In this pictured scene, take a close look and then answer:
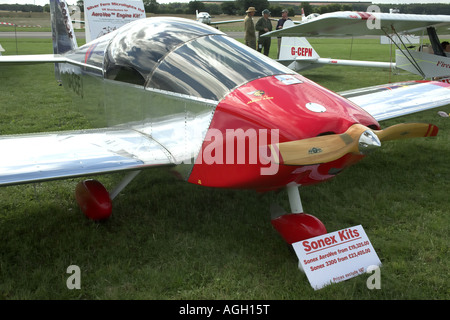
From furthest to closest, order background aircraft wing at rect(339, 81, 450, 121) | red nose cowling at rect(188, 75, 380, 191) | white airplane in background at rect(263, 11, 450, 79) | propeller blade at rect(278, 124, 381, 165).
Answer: white airplane in background at rect(263, 11, 450, 79), background aircraft wing at rect(339, 81, 450, 121), red nose cowling at rect(188, 75, 380, 191), propeller blade at rect(278, 124, 381, 165)

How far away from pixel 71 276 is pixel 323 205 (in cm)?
228

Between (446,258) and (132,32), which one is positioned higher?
(132,32)

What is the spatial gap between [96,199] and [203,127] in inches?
47.9

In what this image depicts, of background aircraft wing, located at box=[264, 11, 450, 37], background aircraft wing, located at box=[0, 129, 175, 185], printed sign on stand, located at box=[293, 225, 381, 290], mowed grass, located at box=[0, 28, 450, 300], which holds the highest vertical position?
background aircraft wing, located at box=[264, 11, 450, 37]

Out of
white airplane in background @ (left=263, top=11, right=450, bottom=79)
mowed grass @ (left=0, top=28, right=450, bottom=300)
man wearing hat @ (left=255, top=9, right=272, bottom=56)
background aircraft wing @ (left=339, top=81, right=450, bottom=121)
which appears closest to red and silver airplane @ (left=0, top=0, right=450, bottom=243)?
mowed grass @ (left=0, top=28, right=450, bottom=300)

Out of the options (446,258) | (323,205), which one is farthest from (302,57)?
(446,258)

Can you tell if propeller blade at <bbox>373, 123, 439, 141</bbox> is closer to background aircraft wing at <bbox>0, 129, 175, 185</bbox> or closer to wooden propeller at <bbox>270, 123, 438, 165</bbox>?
wooden propeller at <bbox>270, 123, 438, 165</bbox>

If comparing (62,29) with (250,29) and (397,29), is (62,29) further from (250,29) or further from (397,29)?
(250,29)

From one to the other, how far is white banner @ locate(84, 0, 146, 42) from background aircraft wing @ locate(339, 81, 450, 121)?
6.44 metres

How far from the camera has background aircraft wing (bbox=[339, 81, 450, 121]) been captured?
14.7ft

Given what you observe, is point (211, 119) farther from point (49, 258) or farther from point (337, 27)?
point (337, 27)

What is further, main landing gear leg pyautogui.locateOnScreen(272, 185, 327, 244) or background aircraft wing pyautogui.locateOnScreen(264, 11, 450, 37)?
background aircraft wing pyautogui.locateOnScreen(264, 11, 450, 37)

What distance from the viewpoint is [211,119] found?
2783 millimetres

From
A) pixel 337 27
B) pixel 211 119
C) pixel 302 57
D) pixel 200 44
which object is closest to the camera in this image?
pixel 211 119
